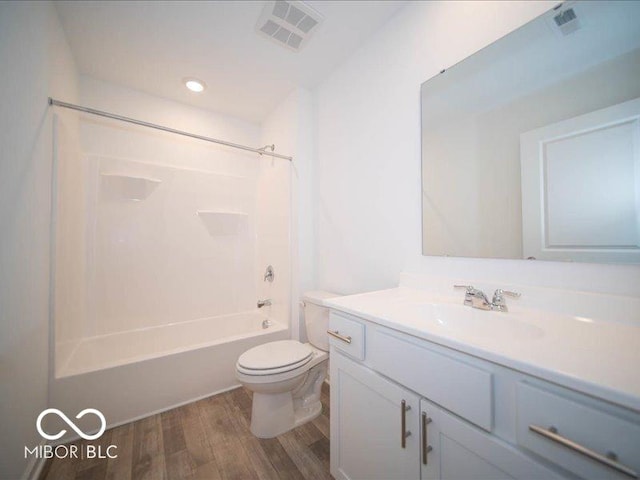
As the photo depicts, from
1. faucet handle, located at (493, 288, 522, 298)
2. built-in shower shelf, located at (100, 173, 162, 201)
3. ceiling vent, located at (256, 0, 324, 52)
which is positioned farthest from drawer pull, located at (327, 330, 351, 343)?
built-in shower shelf, located at (100, 173, 162, 201)

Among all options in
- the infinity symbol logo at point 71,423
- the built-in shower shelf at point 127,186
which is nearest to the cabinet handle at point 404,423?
the infinity symbol logo at point 71,423

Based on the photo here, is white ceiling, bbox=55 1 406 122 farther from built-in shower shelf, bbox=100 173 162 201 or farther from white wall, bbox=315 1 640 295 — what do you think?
built-in shower shelf, bbox=100 173 162 201

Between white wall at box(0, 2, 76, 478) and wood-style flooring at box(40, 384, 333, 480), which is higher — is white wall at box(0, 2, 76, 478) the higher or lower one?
the higher one

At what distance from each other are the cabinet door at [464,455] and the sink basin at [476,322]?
0.78 ft

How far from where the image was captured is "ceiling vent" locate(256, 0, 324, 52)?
55.1 inches

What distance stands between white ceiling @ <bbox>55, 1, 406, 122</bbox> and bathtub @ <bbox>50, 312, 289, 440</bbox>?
207 centimetres

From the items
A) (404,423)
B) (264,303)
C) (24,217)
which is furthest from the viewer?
(264,303)

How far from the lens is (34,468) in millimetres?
1156

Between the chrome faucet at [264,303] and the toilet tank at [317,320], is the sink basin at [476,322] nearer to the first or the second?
the toilet tank at [317,320]

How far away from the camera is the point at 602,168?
817 millimetres

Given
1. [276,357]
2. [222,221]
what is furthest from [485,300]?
[222,221]

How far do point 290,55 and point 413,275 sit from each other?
5.84 ft

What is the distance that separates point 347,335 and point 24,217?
5.23ft

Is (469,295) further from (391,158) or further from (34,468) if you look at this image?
(34,468)
